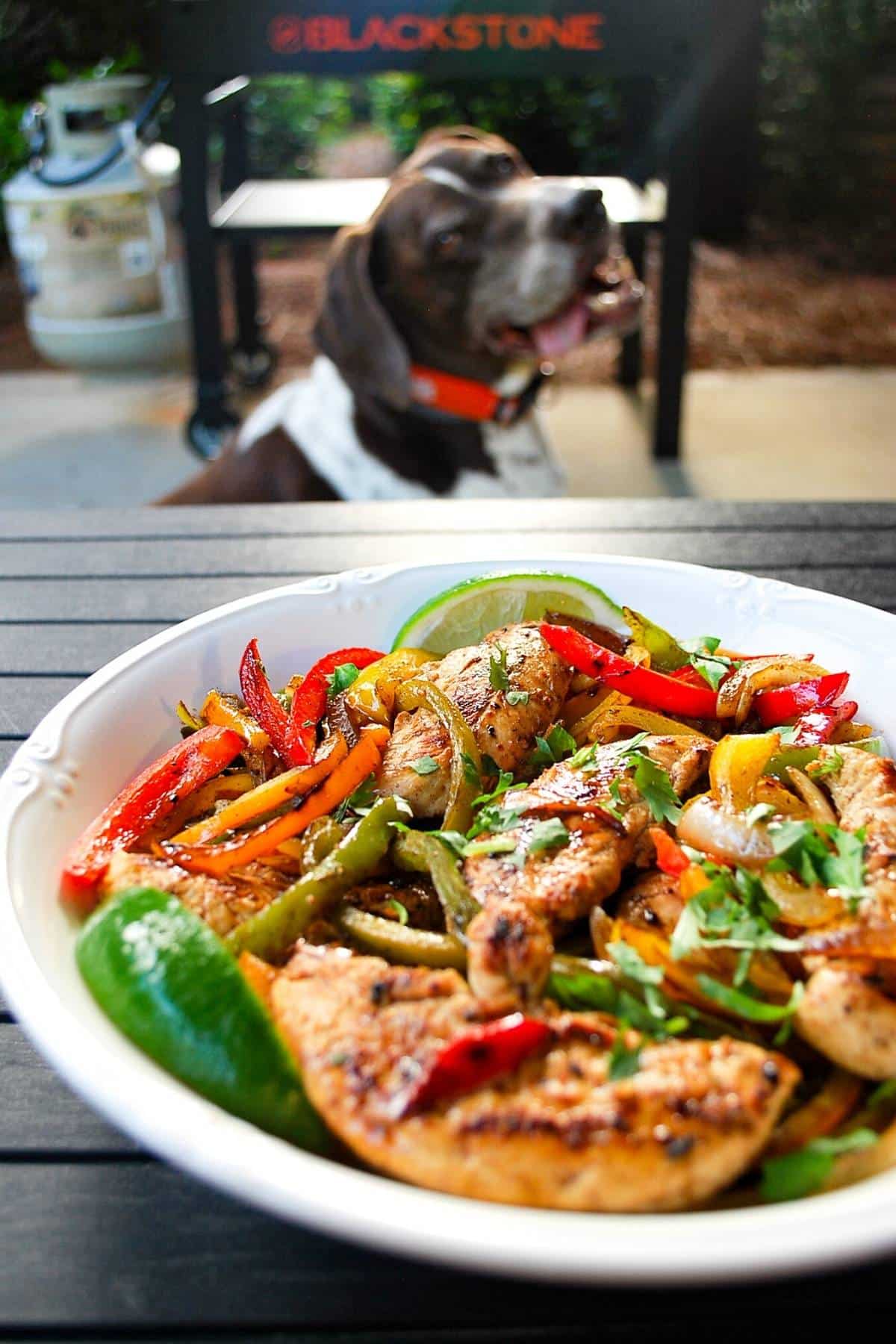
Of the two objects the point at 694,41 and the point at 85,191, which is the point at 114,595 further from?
the point at 85,191

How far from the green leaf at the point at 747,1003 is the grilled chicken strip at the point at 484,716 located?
0.38 m

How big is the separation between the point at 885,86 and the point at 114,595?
365 inches

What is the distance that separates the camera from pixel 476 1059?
80 centimetres

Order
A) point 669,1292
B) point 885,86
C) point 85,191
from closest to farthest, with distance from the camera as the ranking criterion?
1. point 669,1292
2. point 85,191
3. point 885,86

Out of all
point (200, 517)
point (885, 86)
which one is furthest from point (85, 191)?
point (885, 86)

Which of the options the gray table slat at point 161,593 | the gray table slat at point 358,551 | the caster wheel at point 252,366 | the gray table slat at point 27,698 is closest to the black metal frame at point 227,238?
the caster wheel at point 252,366

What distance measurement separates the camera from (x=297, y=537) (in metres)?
2.22

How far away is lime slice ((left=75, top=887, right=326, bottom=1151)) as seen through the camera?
84 centimetres

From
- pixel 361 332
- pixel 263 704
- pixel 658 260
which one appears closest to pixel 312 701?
pixel 263 704

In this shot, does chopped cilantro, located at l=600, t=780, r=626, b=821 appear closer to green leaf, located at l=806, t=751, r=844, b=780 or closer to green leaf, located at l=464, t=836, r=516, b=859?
green leaf, located at l=464, t=836, r=516, b=859

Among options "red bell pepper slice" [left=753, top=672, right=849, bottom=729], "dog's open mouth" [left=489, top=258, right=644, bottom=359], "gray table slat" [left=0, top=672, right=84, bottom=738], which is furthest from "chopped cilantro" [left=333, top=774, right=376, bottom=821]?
"dog's open mouth" [left=489, top=258, right=644, bottom=359]

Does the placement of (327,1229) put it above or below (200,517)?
above

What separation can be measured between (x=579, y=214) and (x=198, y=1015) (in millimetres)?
3554

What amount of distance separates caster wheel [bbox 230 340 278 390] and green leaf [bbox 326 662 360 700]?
19.5 feet
